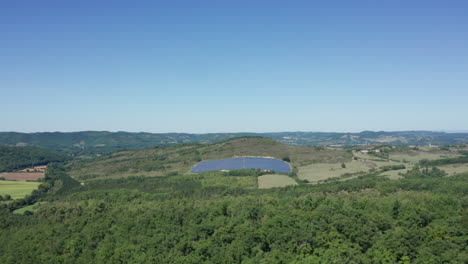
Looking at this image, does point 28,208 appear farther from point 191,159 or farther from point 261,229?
point 191,159

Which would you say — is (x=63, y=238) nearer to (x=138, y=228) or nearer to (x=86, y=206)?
(x=138, y=228)

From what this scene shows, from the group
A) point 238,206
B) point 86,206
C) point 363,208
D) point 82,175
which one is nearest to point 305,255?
point 363,208

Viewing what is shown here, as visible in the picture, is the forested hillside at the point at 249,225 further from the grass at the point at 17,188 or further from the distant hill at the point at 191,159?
the distant hill at the point at 191,159

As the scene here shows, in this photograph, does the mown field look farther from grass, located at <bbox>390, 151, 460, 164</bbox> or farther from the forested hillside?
the forested hillside

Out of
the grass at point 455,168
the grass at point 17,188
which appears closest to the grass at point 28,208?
the grass at point 17,188

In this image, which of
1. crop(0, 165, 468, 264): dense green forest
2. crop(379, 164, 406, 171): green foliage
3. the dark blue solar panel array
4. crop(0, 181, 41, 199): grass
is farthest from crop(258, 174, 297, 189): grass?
crop(0, 181, 41, 199): grass
